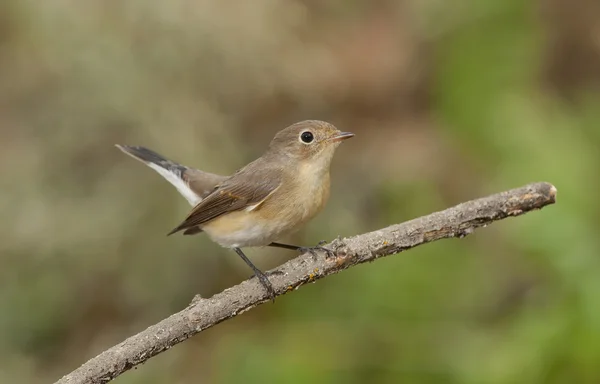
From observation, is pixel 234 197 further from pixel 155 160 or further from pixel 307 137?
pixel 155 160

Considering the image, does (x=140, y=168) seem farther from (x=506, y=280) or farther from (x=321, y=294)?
(x=506, y=280)

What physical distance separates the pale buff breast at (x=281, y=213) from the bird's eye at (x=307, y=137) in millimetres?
161

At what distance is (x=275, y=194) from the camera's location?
3.66m

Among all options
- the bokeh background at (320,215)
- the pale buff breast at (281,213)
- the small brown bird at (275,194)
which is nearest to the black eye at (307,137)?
the small brown bird at (275,194)

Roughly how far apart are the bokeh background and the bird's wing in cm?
133

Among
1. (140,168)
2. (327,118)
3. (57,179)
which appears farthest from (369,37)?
(57,179)

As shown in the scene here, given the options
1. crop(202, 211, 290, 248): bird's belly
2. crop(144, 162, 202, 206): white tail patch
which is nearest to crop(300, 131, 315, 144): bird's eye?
crop(202, 211, 290, 248): bird's belly

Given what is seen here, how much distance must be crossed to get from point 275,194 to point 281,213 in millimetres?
142

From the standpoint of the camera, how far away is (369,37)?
7723 mm

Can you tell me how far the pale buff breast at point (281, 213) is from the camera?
140 inches

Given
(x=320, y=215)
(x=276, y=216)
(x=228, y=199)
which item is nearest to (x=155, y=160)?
(x=228, y=199)

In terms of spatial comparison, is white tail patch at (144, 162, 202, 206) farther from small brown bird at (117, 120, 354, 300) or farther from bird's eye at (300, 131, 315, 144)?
Answer: bird's eye at (300, 131, 315, 144)

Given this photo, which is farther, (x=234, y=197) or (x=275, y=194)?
(x=234, y=197)

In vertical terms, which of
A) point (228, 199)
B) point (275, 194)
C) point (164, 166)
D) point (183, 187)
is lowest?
point (275, 194)
